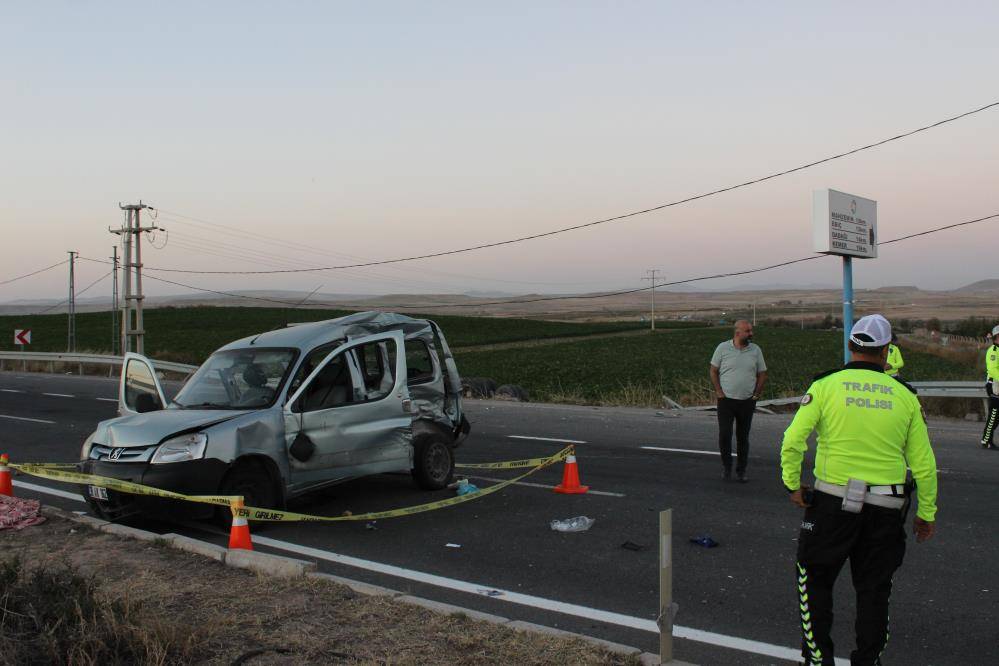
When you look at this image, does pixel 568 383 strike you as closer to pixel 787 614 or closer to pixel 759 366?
pixel 759 366

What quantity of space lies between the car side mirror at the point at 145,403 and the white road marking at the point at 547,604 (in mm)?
1910

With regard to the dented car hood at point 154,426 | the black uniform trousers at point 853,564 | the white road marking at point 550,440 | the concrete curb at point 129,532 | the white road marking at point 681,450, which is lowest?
the white road marking at point 550,440

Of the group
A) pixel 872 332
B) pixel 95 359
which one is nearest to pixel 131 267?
pixel 95 359

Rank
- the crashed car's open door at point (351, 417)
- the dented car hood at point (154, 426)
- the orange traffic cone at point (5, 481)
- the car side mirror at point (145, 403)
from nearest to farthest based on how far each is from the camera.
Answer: the dented car hood at point (154, 426), the crashed car's open door at point (351, 417), the car side mirror at point (145, 403), the orange traffic cone at point (5, 481)

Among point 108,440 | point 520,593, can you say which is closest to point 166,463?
point 108,440

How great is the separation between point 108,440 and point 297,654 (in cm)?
422

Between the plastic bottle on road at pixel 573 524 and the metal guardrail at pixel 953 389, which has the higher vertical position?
the metal guardrail at pixel 953 389

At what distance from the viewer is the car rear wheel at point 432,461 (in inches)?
376

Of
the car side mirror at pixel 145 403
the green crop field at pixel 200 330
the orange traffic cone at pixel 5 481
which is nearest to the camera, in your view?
the car side mirror at pixel 145 403

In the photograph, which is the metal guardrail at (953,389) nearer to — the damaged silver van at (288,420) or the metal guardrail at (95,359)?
the damaged silver van at (288,420)

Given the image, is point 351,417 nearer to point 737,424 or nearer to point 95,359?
point 737,424

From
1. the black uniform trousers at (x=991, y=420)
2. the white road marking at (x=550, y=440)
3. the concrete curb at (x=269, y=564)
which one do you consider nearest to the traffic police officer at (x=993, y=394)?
the black uniform trousers at (x=991, y=420)

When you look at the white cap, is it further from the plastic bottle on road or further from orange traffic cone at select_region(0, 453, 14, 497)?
orange traffic cone at select_region(0, 453, 14, 497)

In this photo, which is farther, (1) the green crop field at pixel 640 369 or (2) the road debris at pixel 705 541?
(1) the green crop field at pixel 640 369
